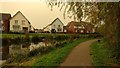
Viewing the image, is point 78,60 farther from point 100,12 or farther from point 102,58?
point 100,12

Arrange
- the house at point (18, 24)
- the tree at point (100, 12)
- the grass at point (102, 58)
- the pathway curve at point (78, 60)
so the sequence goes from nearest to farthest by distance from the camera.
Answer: the tree at point (100, 12) → the pathway curve at point (78, 60) → the grass at point (102, 58) → the house at point (18, 24)

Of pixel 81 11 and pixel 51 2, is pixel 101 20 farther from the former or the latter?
pixel 51 2

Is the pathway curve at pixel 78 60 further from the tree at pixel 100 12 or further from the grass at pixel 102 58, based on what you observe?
the tree at pixel 100 12

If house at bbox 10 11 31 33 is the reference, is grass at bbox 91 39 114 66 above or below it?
below

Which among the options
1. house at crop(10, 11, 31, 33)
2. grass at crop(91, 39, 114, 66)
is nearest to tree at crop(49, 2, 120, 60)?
grass at crop(91, 39, 114, 66)

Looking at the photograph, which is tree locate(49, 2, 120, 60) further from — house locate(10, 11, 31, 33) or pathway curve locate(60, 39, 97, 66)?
house locate(10, 11, 31, 33)

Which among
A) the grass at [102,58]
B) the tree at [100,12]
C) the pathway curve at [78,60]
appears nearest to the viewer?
the tree at [100,12]

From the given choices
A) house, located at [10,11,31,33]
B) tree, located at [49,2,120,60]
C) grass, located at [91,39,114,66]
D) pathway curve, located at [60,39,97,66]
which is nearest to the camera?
tree, located at [49,2,120,60]

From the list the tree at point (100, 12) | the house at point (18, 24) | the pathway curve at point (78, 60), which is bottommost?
the pathway curve at point (78, 60)

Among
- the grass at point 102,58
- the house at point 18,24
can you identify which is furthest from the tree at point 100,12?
the house at point 18,24

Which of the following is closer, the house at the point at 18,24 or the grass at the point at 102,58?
the grass at the point at 102,58

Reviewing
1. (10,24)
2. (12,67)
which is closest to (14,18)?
(10,24)

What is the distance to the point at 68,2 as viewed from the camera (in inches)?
517

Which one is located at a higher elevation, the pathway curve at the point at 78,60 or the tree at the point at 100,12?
the tree at the point at 100,12
